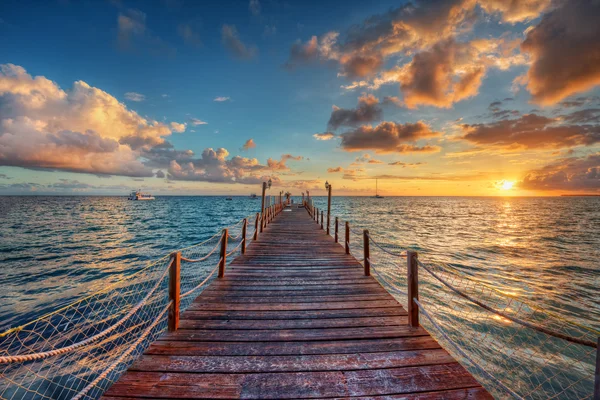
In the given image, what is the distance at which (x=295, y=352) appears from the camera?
3.48 m

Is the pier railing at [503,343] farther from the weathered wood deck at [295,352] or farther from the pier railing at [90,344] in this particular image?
the pier railing at [90,344]

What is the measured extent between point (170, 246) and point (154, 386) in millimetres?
18145

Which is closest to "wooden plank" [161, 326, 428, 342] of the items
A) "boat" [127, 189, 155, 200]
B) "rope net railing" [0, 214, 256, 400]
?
"rope net railing" [0, 214, 256, 400]

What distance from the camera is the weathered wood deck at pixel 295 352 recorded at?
2.84 m

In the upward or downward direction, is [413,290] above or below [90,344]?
above

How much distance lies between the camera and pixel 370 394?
110 inches

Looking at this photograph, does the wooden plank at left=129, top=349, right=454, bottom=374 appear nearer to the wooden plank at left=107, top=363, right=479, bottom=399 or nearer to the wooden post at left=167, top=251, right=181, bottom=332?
the wooden plank at left=107, top=363, right=479, bottom=399

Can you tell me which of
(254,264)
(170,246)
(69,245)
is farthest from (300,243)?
(69,245)

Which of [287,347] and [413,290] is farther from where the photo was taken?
[413,290]

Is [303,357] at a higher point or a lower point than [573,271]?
higher

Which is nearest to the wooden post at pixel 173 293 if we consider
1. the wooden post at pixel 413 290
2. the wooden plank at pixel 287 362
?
the wooden plank at pixel 287 362

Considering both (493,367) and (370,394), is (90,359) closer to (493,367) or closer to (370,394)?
(370,394)

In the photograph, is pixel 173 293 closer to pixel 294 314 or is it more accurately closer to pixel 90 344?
pixel 294 314

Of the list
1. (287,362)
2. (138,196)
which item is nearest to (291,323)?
(287,362)
